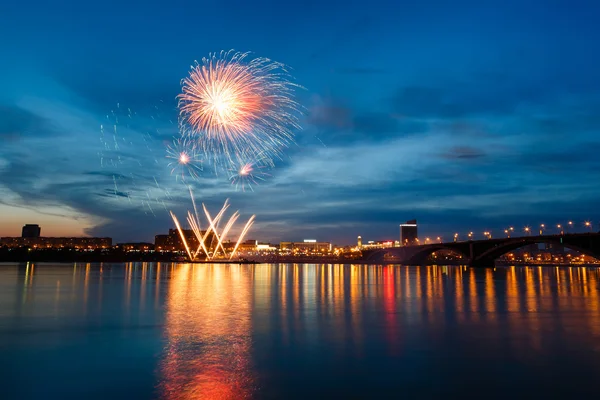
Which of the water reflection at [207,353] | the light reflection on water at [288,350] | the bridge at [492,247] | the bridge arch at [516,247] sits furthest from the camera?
the bridge arch at [516,247]

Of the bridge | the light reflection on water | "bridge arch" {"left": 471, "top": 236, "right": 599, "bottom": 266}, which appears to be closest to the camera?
the light reflection on water

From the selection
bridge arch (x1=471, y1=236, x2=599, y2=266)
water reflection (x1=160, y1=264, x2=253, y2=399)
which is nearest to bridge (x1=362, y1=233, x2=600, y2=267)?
Answer: bridge arch (x1=471, y1=236, x2=599, y2=266)

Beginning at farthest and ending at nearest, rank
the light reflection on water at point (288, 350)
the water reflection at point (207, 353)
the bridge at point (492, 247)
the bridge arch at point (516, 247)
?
the bridge arch at point (516, 247) < the bridge at point (492, 247) < the light reflection on water at point (288, 350) < the water reflection at point (207, 353)

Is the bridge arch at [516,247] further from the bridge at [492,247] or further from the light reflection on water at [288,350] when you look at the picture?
the light reflection on water at [288,350]

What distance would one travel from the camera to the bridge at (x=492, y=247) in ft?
284

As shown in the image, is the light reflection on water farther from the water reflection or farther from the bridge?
the bridge

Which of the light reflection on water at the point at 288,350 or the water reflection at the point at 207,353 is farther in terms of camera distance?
the light reflection on water at the point at 288,350

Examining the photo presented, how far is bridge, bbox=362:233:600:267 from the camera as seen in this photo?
86.7 metres

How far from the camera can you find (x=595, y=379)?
1286cm

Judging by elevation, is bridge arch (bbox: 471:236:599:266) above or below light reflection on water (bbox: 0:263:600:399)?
above

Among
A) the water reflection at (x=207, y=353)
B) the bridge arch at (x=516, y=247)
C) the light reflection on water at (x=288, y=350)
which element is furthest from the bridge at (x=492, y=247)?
the water reflection at (x=207, y=353)

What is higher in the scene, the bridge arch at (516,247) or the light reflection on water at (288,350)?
the bridge arch at (516,247)

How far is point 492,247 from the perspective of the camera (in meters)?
129

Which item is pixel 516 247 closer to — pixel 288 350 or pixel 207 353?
pixel 288 350
